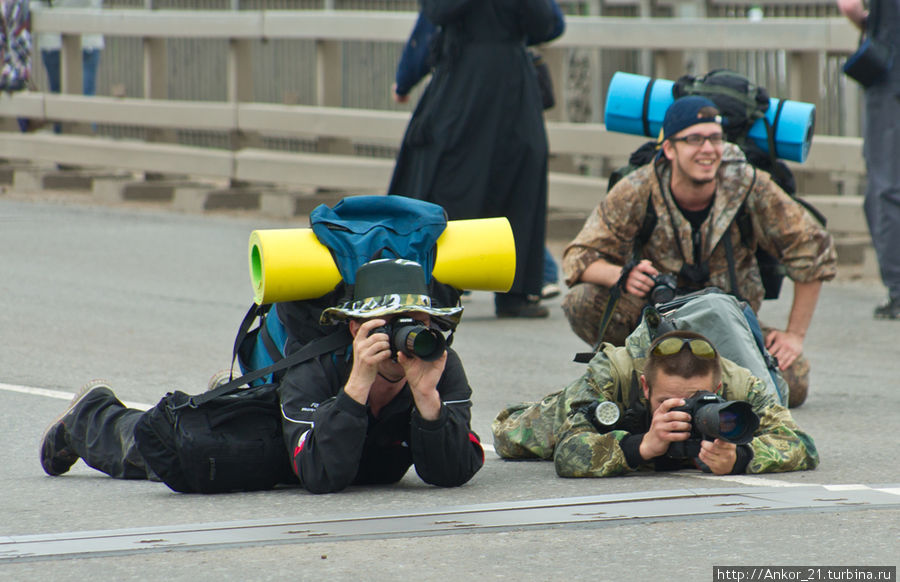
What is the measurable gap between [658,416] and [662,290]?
1373 millimetres

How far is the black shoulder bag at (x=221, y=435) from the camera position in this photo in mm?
4895

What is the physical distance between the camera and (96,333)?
8.46 meters

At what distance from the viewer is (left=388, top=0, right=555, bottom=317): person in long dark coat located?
9.21 meters

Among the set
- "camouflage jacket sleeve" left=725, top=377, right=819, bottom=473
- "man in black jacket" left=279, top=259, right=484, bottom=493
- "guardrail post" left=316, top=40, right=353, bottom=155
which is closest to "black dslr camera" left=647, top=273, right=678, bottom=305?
"camouflage jacket sleeve" left=725, top=377, right=819, bottom=473

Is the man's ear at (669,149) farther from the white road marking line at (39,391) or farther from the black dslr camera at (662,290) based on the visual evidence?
the white road marking line at (39,391)

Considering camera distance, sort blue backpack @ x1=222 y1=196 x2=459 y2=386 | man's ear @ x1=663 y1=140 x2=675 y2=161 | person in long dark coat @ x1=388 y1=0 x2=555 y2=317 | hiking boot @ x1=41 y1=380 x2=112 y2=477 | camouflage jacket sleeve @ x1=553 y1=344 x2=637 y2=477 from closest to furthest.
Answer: blue backpack @ x1=222 y1=196 x2=459 y2=386 → camouflage jacket sleeve @ x1=553 y1=344 x2=637 y2=477 → hiking boot @ x1=41 y1=380 x2=112 y2=477 → man's ear @ x1=663 y1=140 x2=675 y2=161 → person in long dark coat @ x1=388 y1=0 x2=555 y2=317

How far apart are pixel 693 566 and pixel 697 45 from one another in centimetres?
808

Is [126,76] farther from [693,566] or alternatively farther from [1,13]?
[693,566]

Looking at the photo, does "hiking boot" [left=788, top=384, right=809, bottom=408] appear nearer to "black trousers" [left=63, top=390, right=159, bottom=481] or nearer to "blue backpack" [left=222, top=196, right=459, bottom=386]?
"blue backpack" [left=222, top=196, right=459, bottom=386]

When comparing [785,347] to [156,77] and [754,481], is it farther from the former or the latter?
[156,77]

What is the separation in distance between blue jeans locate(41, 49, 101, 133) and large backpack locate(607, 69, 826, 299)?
33.2 feet

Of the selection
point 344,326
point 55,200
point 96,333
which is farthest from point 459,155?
point 55,200

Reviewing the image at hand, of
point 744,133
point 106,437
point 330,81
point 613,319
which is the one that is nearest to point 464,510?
point 106,437

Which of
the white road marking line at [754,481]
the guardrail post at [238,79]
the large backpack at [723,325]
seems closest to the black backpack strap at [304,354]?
the white road marking line at [754,481]
